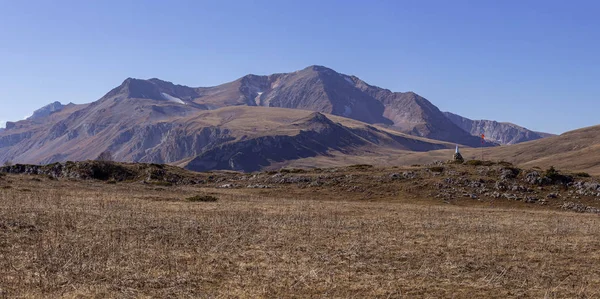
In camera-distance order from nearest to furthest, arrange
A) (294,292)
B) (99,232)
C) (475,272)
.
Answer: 1. (294,292)
2. (475,272)
3. (99,232)

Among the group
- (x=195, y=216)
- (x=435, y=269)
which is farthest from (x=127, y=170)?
(x=435, y=269)

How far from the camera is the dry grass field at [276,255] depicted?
16.5 metres

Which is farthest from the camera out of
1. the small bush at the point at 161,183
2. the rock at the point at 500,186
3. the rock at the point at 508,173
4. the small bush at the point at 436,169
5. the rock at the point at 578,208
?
the small bush at the point at 161,183

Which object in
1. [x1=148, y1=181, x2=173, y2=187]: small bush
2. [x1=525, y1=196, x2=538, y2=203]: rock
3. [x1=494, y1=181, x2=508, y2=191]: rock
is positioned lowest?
[x1=148, y1=181, x2=173, y2=187]: small bush

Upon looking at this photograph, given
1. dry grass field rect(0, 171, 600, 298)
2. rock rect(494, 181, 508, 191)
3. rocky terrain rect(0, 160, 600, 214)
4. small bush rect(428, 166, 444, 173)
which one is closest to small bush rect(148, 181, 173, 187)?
rocky terrain rect(0, 160, 600, 214)

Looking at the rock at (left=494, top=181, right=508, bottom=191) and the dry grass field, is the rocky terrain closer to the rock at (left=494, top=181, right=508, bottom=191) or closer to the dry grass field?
the rock at (left=494, top=181, right=508, bottom=191)

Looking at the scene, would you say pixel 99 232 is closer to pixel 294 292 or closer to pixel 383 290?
pixel 294 292

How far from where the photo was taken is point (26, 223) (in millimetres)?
26016

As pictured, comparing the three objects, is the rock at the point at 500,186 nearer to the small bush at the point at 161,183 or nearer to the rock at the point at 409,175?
the rock at the point at 409,175

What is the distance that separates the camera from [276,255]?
2159cm


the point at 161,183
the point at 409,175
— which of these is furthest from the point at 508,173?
the point at 161,183

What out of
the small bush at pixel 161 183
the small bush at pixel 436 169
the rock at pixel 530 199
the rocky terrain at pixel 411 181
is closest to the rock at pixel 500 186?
the rocky terrain at pixel 411 181

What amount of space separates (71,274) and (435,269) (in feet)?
44.0

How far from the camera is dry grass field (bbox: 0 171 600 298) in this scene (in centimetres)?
1650
